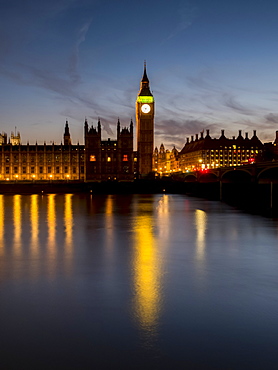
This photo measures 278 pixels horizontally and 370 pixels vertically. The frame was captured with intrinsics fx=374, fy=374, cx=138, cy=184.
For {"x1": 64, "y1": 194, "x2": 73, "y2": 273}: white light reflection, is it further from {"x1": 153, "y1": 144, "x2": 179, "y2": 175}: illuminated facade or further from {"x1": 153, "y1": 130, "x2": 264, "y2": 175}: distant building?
{"x1": 153, "y1": 144, "x2": 179, "y2": 175}: illuminated facade

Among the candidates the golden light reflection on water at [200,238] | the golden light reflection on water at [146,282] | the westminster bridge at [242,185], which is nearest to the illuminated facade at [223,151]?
the westminster bridge at [242,185]

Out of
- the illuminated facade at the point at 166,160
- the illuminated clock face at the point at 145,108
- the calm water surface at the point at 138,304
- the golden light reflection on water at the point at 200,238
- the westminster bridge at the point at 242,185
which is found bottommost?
the golden light reflection on water at the point at 200,238

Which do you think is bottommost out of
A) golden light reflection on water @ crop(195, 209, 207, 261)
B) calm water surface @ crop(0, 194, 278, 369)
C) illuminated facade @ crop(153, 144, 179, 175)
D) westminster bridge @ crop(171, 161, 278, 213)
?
golden light reflection on water @ crop(195, 209, 207, 261)

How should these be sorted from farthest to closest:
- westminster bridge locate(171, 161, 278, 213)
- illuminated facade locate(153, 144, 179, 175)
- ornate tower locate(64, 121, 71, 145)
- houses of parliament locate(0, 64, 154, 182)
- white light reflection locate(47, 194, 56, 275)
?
illuminated facade locate(153, 144, 179, 175), ornate tower locate(64, 121, 71, 145), houses of parliament locate(0, 64, 154, 182), westminster bridge locate(171, 161, 278, 213), white light reflection locate(47, 194, 56, 275)

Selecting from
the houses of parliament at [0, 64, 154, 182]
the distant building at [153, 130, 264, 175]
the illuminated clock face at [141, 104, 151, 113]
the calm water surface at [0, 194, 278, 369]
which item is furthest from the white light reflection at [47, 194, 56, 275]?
the distant building at [153, 130, 264, 175]

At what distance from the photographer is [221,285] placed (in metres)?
9.74

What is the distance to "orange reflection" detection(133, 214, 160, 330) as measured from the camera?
7.55 m

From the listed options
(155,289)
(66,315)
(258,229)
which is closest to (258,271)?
(155,289)

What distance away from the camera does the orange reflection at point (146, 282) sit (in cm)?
→ 755

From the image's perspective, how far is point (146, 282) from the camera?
32.7 ft

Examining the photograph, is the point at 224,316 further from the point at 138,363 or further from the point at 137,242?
the point at 137,242

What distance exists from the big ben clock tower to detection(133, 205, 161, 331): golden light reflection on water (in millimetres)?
89216

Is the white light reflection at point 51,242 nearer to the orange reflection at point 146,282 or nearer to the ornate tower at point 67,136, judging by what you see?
the orange reflection at point 146,282

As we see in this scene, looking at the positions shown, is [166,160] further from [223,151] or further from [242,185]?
[242,185]
